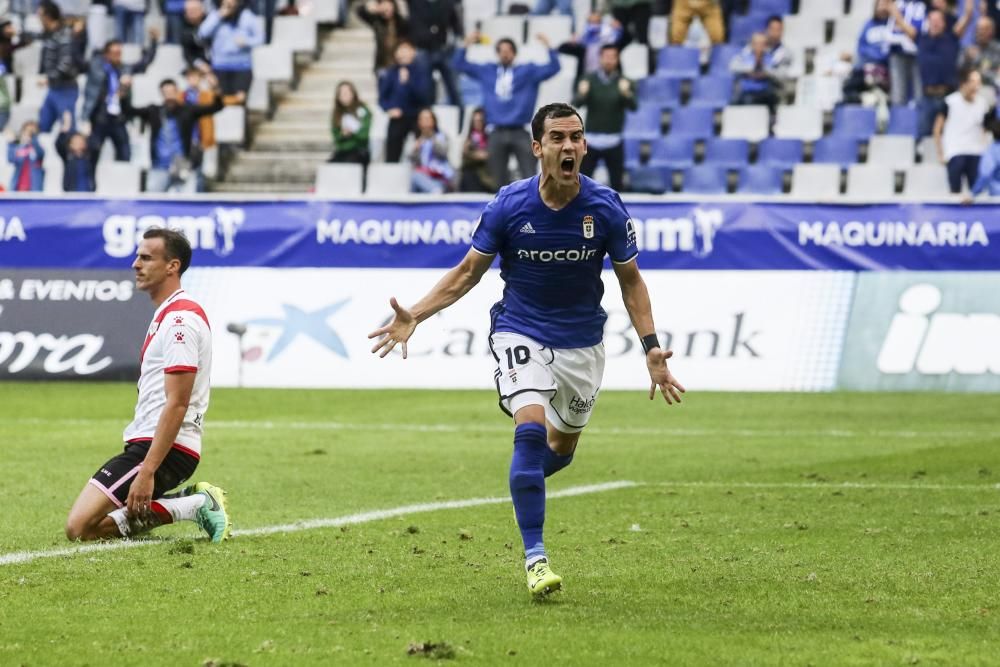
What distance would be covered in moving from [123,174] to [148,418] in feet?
61.2

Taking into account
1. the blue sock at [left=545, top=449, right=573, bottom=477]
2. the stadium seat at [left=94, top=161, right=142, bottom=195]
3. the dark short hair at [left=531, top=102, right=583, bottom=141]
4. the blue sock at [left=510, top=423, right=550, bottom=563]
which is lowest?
the stadium seat at [left=94, top=161, right=142, bottom=195]

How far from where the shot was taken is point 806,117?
26.4m

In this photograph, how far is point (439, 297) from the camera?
27.5ft

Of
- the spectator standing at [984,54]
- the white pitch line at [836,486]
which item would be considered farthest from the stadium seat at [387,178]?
the white pitch line at [836,486]

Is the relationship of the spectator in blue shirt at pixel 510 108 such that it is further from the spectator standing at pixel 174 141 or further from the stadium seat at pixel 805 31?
the stadium seat at pixel 805 31

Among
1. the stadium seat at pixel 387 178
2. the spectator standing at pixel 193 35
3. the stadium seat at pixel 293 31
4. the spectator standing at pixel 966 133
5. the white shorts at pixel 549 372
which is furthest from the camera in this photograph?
the stadium seat at pixel 293 31

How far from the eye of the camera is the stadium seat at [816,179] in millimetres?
25469

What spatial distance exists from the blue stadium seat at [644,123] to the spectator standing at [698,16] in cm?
162

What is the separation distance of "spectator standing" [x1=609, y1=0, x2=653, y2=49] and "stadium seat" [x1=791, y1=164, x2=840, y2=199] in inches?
134

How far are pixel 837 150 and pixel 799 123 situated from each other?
702mm

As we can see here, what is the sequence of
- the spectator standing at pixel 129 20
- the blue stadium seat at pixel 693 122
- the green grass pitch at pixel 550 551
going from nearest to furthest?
the green grass pitch at pixel 550 551 < the blue stadium seat at pixel 693 122 < the spectator standing at pixel 129 20

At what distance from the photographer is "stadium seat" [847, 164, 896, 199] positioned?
25250 mm

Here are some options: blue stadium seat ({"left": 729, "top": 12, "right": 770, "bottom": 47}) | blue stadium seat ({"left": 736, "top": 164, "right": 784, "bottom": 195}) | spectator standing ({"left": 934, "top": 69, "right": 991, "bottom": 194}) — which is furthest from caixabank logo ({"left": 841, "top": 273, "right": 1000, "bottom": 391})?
blue stadium seat ({"left": 729, "top": 12, "right": 770, "bottom": 47})

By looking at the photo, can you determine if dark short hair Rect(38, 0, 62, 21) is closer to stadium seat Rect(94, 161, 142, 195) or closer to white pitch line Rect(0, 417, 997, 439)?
stadium seat Rect(94, 161, 142, 195)
